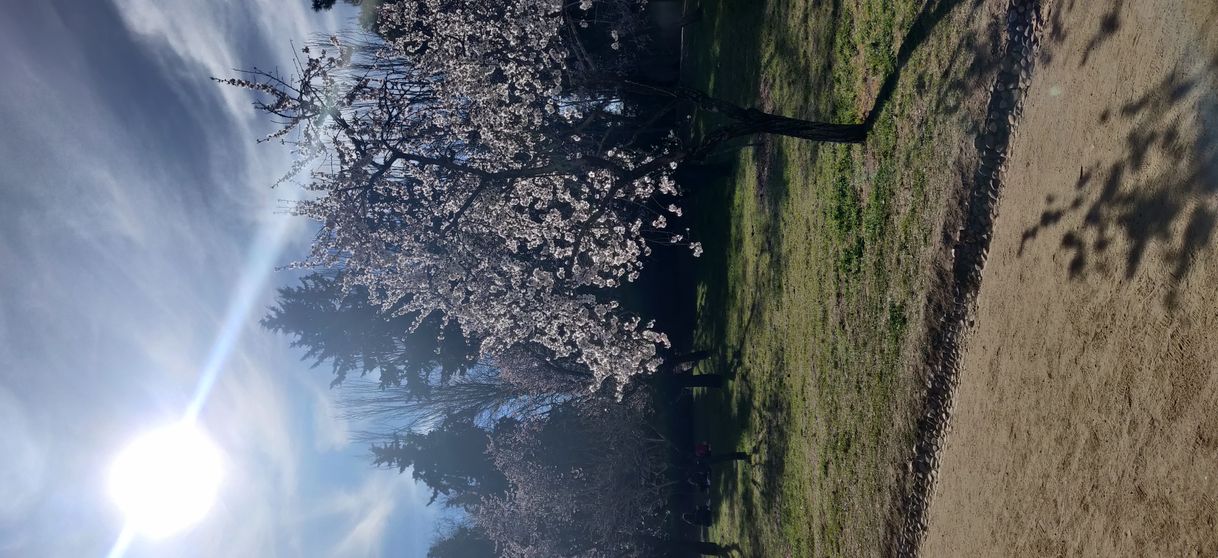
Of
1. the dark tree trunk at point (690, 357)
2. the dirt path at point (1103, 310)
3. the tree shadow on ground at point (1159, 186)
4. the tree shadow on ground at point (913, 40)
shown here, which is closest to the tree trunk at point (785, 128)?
the tree shadow on ground at point (913, 40)

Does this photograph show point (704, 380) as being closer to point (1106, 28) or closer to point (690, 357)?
point (690, 357)

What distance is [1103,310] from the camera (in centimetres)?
545

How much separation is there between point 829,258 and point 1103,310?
5.29 meters

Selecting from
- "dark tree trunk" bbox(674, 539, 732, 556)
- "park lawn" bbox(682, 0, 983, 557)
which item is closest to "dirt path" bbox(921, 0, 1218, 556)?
"park lawn" bbox(682, 0, 983, 557)

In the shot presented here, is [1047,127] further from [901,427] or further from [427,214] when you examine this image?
[427,214]

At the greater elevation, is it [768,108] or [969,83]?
[768,108]

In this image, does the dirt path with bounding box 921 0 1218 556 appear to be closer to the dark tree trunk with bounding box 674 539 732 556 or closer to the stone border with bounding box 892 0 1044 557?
the stone border with bounding box 892 0 1044 557

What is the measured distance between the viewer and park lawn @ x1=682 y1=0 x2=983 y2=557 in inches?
322

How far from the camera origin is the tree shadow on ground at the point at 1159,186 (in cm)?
466

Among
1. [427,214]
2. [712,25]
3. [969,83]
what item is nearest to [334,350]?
[427,214]

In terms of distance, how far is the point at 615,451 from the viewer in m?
20.3

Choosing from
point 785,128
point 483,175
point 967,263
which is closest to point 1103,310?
point 967,263

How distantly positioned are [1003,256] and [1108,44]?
215cm

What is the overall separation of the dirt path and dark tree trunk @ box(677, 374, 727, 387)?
986 centimetres
